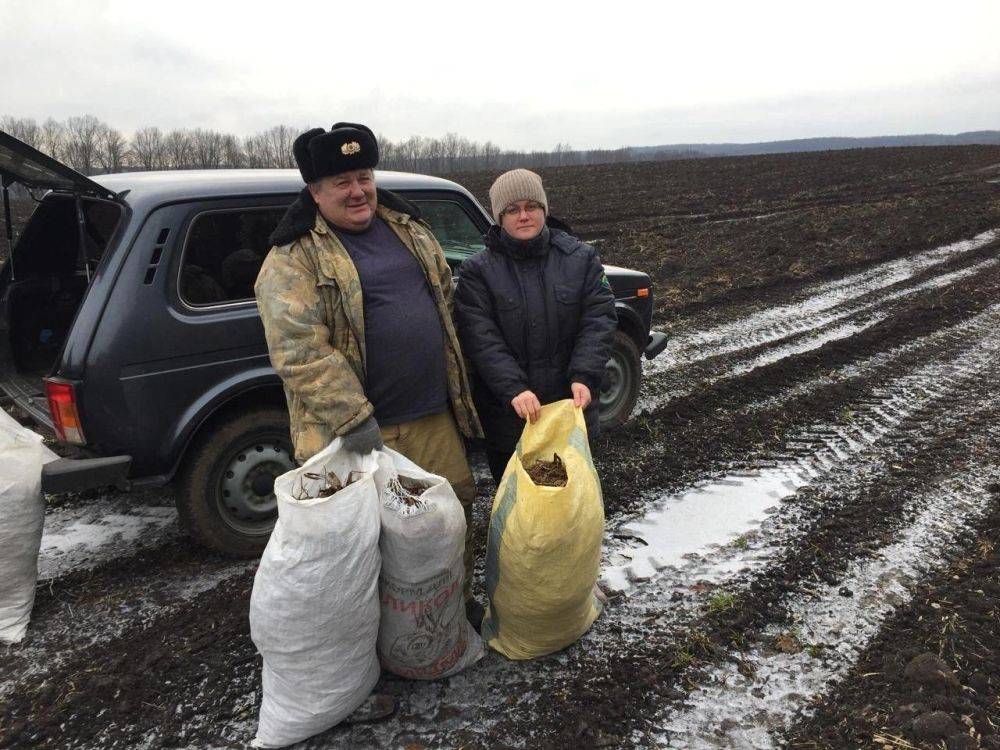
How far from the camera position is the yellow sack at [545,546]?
213cm

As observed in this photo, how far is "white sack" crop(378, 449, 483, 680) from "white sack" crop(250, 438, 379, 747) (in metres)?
0.06

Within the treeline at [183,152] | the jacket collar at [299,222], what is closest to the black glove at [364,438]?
the jacket collar at [299,222]

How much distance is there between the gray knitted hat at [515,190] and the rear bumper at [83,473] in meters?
1.95

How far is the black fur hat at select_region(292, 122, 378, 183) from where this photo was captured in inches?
81.5

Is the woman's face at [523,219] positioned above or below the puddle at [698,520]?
above

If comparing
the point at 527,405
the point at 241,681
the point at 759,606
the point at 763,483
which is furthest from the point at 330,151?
the point at 763,483

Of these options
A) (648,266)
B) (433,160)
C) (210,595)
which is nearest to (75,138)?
(433,160)

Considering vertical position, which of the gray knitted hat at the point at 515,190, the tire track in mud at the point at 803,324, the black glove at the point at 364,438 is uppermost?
the gray knitted hat at the point at 515,190

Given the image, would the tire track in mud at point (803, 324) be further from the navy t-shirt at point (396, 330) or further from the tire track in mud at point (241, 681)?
the navy t-shirt at point (396, 330)

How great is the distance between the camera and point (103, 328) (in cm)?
277

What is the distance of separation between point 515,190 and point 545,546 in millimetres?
1246

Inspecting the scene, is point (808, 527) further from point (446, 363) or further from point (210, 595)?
point (210, 595)

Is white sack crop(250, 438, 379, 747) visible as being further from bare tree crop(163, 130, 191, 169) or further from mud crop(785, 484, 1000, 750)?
bare tree crop(163, 130, 191, 169)

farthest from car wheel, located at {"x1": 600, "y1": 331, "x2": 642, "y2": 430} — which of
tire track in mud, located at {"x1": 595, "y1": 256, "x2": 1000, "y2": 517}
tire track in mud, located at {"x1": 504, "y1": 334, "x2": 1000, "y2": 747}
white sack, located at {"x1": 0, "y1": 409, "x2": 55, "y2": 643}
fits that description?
white sack, located at {"x1": 0, "y1": 409, "x2": 55, "y2": 643}
